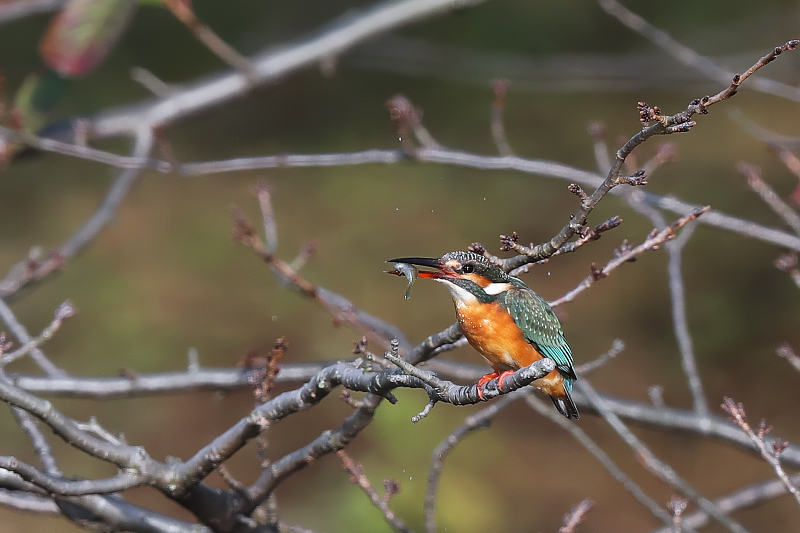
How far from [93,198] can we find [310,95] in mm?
2403

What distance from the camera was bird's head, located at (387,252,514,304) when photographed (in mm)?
1305

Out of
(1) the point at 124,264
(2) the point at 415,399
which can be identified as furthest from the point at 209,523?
(1) the point at 124,264

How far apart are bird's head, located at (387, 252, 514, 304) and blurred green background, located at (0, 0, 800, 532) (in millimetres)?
2873

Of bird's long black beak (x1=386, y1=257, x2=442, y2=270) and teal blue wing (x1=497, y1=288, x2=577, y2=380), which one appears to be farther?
teal blue wing (x1=497, y1=288, x2=577, y2=380)

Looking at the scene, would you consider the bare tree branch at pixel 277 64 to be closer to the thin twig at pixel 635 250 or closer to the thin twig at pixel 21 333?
the thin twig at pixel 21 333

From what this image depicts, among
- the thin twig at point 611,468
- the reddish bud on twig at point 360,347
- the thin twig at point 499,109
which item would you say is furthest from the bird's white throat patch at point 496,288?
the thin twig at point 499,109

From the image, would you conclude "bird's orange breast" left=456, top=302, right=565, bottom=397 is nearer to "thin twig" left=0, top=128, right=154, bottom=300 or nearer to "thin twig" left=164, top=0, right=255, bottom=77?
"thin twig" left=164, top=0, right=255, bottom=77

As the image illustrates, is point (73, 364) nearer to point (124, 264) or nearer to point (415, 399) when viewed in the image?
point (124, 264)

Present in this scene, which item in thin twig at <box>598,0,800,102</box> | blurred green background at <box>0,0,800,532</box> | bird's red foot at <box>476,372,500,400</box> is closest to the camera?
bird's red foot at <box>476,372,500,400</box>

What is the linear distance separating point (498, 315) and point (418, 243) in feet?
15.2

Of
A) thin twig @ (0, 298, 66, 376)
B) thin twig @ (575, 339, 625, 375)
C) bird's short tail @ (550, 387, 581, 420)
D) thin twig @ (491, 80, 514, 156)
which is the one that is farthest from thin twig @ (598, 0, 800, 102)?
thin twig @ (0, 298, 66, 376)

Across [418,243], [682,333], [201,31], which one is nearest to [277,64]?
[201,31]

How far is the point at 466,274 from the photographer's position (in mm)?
1321

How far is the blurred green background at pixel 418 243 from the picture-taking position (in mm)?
4777
